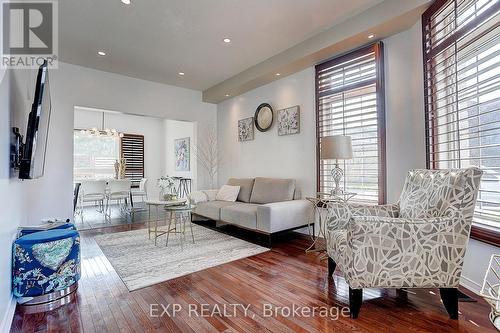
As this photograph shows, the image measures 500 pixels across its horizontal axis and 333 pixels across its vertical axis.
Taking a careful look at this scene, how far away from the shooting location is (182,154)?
740 centimetres

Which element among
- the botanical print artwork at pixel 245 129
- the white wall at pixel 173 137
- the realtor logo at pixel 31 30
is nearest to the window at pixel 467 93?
the botanical print artwork at pixel 245 129

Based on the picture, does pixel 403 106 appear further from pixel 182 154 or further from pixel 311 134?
pixel 182 154

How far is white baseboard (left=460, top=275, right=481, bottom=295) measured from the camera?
2.12 meters

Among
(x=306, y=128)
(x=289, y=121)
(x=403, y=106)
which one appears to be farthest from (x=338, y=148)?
(x=289, y=121)

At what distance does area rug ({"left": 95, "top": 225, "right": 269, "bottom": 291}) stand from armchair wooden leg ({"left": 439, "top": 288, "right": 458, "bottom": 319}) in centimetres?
197

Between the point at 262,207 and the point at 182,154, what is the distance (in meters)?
4.53

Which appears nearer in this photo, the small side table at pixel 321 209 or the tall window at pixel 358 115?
the tall window at pixel 358 115

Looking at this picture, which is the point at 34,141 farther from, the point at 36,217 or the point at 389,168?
the point at 389,168

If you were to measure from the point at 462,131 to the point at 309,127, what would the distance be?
2059 millimetres

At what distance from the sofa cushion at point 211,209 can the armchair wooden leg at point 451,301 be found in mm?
3113

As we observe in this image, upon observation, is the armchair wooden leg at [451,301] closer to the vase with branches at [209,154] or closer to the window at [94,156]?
the vase with branches at [209,154]

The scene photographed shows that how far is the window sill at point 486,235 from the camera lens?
1.96 m

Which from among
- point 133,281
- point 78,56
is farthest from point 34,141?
point 78,56

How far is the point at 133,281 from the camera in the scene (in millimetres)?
2455
